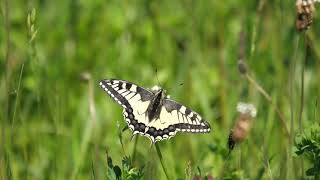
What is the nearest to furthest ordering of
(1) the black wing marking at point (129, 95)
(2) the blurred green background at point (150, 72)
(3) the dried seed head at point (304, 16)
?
1. (3) the dried seed head at point (304, 16)
2. (1) the black wing marking at point (129, 95)
3. (2) the blurred green background at point (150, 72)

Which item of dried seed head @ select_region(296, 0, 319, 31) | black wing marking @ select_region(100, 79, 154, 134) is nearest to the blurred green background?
black wing marking @ select_region(100, 79, 154, 134)

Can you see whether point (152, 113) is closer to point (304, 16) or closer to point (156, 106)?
point (156, 106)

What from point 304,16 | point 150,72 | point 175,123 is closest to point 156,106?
point 175,123

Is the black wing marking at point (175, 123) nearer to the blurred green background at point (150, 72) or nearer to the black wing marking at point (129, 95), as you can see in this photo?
the black wing marking at point (129, 95)

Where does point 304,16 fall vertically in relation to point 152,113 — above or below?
above

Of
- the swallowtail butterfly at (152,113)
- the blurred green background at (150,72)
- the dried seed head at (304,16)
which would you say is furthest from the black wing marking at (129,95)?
the dried seed head at (304,16)
